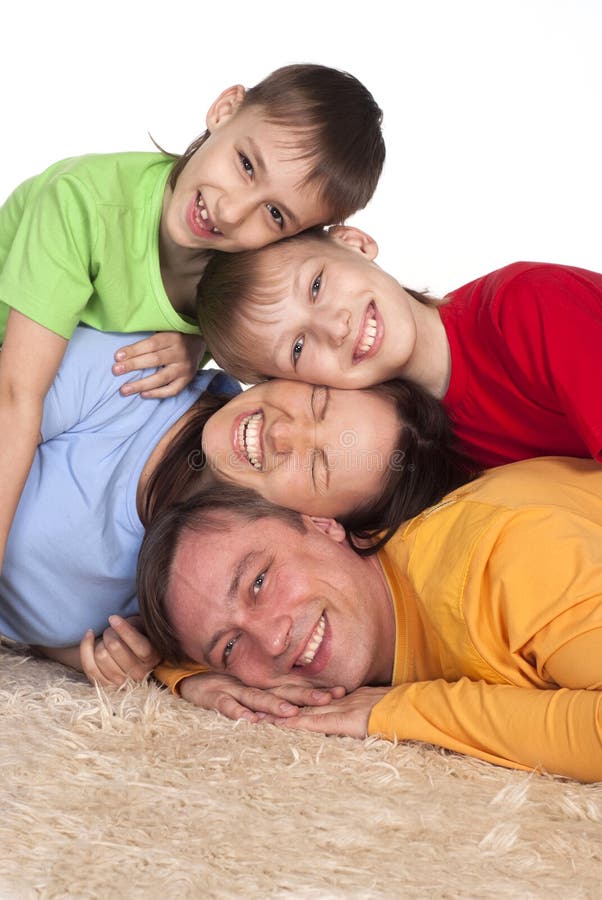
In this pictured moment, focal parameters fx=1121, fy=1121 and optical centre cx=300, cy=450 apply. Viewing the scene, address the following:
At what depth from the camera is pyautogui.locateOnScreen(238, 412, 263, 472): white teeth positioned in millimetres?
2025

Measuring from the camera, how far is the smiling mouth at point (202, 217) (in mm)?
2035

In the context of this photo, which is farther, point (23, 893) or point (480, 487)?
point (480, 487)

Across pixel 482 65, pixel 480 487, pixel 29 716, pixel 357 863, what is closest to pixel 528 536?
pixel 480 487

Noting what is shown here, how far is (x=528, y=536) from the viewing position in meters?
1.69

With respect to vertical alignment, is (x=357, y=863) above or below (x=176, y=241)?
below

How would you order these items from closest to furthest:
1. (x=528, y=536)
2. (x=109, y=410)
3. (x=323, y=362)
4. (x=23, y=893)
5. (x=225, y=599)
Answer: (x=23, y=893), (x=528, y=536), (x=225, y=599), (x=323, y=362), (x=109, y=410)

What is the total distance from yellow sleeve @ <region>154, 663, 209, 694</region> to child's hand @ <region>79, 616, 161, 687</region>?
1.0 inches

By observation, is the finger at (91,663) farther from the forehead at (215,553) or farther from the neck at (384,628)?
the neck at (384,628)

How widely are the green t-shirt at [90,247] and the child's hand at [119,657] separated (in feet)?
1.78

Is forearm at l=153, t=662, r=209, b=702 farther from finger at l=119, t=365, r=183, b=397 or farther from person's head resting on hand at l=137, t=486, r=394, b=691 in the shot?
finger at l=119, t=365, r=183, b=397

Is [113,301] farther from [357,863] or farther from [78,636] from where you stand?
[357,863]

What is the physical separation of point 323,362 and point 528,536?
55 cm

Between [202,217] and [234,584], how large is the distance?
69 centimetres

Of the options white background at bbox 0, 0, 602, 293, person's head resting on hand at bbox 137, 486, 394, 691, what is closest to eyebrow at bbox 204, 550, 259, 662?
person's head resting on hand at bbox 137, 486, 394, 691
